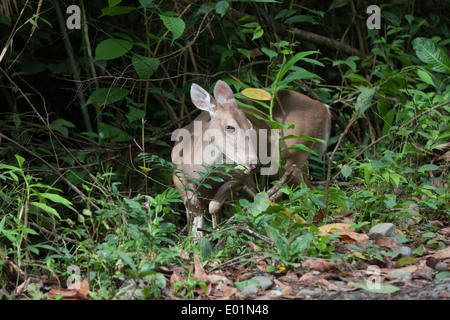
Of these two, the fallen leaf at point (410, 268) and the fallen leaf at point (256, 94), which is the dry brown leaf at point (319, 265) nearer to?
the fallen leaf at point (410, 268)

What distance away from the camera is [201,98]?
537cm

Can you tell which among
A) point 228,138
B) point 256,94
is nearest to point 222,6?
point 256,94

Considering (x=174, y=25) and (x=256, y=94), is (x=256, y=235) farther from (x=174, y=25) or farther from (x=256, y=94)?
Result: (x=174, y=25)

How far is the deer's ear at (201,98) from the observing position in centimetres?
533

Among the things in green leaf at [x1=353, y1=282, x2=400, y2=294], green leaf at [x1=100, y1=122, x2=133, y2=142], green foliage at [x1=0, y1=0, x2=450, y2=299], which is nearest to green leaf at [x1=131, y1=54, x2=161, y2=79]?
green foliage at [x1=0, y1=0, x2=450, y2=299]

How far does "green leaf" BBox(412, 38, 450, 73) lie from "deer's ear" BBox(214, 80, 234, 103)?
5.54 feet

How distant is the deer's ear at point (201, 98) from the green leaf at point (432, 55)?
1.88 meters

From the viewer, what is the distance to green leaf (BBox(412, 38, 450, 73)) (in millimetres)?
5285

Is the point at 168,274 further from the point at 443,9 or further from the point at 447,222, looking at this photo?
the point at 443,9

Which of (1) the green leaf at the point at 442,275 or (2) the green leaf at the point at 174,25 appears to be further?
(2) the green leaf at the point at 174,25

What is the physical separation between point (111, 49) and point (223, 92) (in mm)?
1035

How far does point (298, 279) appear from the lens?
291cm

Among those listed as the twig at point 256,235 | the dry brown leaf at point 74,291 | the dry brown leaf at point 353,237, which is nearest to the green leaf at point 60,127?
the twig at point 256,235
